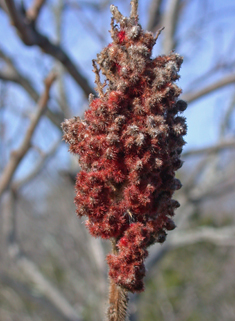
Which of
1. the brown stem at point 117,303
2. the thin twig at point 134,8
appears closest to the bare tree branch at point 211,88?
the thin twig at point 134,8

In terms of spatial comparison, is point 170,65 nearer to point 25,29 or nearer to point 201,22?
point 25,29

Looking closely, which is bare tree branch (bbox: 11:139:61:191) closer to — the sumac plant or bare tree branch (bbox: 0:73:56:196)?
bare tree branch (bbox: 0:73:56:196)

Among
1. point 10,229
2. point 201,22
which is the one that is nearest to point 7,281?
point 10,229

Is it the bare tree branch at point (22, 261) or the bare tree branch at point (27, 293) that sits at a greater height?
the bare tree branch at point (22, 261)

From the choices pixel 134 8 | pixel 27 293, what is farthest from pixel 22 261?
pixel 134 8

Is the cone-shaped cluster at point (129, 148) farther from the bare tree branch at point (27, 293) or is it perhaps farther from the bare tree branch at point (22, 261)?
the bare tree branch at point (22, 261)

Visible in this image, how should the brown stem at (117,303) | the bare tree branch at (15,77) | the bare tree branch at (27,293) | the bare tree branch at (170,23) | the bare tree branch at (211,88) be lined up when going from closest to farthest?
the brown stem at (117,303) → the bare tree branch at (211,88) → the bare tree branch at (27,293) → the bare tree branch at (15,77) → the bare tree branch at (170,23)

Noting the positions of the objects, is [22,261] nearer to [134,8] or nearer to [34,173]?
[34,173]
